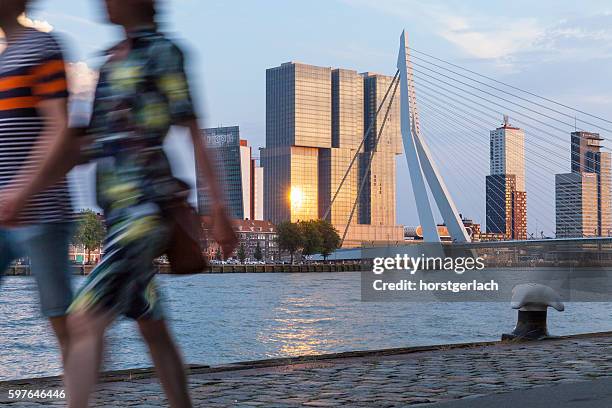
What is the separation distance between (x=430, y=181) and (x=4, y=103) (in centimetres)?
4193

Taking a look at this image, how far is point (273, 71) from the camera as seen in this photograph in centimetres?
16888

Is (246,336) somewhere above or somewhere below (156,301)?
below

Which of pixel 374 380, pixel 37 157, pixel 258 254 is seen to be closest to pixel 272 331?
pixel 374 380

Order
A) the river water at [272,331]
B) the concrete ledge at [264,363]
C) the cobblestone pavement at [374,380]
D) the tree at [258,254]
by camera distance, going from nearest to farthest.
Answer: the cobblestone pavement at [374,380] → the concrete ledge at [264,363] → the river water at [272,331] → the tree at [258,254]

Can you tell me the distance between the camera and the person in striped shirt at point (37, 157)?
304cm

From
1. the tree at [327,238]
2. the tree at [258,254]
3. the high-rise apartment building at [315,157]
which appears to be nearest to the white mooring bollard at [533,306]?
the tree at [327,238]

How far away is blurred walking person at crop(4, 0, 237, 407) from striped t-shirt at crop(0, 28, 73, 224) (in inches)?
9.0

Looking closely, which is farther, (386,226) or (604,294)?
(386,226)

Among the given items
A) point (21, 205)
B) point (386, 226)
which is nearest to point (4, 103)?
point (21, 205)

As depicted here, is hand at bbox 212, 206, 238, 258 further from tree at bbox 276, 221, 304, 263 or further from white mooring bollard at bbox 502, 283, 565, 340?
tree at bbox 276, 221, 304, 263

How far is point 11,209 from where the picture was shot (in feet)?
9.36

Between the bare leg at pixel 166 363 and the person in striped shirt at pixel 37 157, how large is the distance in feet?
1.08

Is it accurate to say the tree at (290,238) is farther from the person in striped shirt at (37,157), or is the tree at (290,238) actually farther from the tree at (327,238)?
the person in striped shirt at (37,157)

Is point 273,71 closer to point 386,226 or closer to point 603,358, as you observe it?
point 386,226
